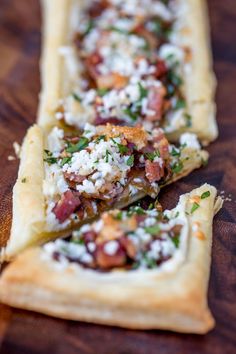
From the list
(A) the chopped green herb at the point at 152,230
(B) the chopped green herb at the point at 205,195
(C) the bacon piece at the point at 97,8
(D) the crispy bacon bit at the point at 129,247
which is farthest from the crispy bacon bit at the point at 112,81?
(D) the crispy bacon bit at the point at 129,247

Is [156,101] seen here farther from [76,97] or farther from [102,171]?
[102,171]

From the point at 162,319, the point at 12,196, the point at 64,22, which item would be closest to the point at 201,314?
the point at 162,319

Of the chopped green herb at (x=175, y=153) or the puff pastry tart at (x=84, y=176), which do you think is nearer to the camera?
the puff pastry tart at (x=84, y=176)

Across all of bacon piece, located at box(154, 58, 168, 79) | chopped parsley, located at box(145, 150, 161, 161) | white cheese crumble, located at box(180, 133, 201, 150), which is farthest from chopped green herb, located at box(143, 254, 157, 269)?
bacon piece, located at box(154, 58, 168, 79)

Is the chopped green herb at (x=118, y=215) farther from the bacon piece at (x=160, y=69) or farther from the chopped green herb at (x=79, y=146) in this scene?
the bacon piece at (x=160, y=69)

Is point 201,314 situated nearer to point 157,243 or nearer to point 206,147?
point 157,243
